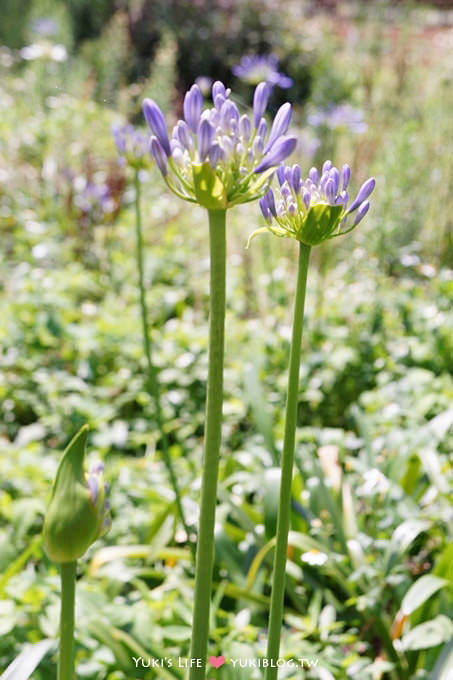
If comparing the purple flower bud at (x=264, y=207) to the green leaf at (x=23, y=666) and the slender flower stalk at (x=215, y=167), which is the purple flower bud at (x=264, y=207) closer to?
the slender flower stalk at (x=215, y=167)

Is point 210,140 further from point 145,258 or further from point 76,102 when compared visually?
point 76,102

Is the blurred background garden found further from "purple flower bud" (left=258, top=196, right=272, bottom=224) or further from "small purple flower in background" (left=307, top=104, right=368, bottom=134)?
"purple flower bud" (left=258, top=196, right=272, bottom=224)

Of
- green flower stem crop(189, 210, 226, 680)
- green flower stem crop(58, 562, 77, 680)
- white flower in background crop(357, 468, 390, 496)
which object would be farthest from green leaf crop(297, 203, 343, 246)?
white flower in background crop(357, 468, 390, 496)

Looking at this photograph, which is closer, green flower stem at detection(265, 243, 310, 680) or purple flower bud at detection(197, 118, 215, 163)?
purple flower bud at detection(197, 118, 215, 163)

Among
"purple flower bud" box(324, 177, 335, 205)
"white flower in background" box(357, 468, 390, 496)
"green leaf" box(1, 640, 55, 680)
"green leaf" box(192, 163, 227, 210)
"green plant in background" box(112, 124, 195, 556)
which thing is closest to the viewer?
"green leaf" box(192, 163, 227, 210)

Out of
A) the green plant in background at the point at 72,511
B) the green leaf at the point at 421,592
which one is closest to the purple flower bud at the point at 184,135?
the green plant in background at the point at 72,511

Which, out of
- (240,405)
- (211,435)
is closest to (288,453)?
(211,435)
